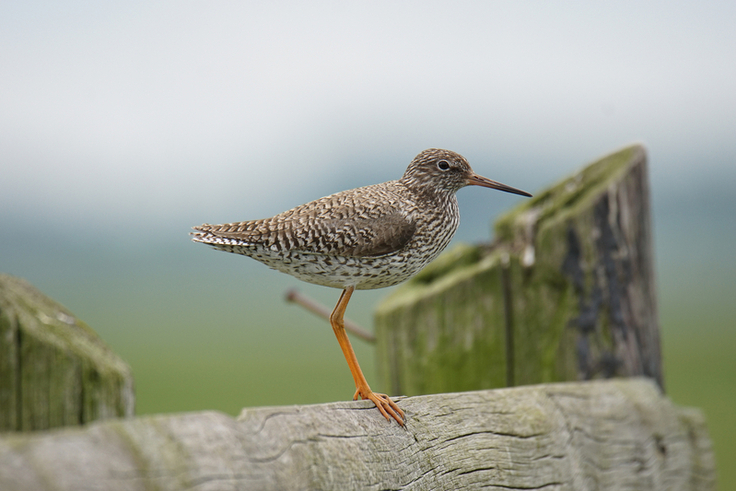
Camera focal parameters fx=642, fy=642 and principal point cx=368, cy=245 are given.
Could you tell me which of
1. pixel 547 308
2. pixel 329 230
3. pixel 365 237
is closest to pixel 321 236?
pixel 329 230

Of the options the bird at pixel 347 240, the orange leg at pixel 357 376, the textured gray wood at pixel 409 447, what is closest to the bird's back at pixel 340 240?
the bird at pixel 347 240

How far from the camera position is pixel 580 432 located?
11.3 ft

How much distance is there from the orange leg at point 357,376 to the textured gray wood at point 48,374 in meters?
1.16

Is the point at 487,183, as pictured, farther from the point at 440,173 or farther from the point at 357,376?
the point at 357,376

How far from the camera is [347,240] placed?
312 cm

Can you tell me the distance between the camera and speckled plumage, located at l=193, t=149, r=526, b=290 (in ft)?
10.3

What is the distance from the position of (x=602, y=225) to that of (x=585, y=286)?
386 millimetres

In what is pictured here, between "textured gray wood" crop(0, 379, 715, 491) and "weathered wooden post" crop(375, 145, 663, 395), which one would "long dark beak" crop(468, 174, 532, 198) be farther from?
"textured gray wood" crop(0, 379, 715, 491)

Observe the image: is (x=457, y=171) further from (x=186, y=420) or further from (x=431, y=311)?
(x=186, y=420)

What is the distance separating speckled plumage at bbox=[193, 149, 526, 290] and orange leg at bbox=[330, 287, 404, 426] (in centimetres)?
13

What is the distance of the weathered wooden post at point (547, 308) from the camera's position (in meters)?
3.91

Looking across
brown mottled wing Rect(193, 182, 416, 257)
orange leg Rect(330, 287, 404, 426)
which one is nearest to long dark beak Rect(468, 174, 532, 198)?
brown mottled wing Rect(193, 182, 416, 257)

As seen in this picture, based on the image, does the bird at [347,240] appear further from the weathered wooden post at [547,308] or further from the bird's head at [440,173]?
the weathered wooden post at [547,308]

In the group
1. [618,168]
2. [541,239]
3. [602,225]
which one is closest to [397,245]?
[541,239]
